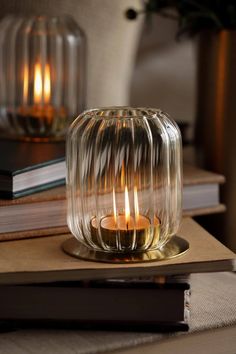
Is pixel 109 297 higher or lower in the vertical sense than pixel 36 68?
lower

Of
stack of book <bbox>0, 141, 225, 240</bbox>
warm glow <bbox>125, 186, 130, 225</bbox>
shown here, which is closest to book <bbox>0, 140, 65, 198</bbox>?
stack of book <bbox>0, 141, 225, 240</bbox>

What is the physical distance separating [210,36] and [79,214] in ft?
1.01

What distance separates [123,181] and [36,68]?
0.97ft

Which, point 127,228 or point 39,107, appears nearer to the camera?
point 127,228

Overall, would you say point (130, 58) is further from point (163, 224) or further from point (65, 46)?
point (163, 224)

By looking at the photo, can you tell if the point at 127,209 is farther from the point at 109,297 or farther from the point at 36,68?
the point at 36,68

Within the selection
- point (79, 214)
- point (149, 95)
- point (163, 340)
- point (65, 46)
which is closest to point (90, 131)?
point (79, 214)

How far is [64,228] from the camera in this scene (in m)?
0.69

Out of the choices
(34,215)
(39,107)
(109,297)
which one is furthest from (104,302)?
(39,107)

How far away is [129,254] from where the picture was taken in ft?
2.00

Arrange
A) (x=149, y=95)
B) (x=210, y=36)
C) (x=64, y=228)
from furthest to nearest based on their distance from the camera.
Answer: (x=149, y=95)
(x=210, y=36)
(x=64, y=228)

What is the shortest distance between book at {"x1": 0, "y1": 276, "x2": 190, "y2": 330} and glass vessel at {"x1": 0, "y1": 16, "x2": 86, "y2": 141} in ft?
0.95

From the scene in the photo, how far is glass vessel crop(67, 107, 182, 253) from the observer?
0.61m

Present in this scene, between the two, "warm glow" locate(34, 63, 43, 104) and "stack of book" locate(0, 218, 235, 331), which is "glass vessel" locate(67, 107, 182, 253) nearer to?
"stack of book" locate(0, 218, 235, 331)
